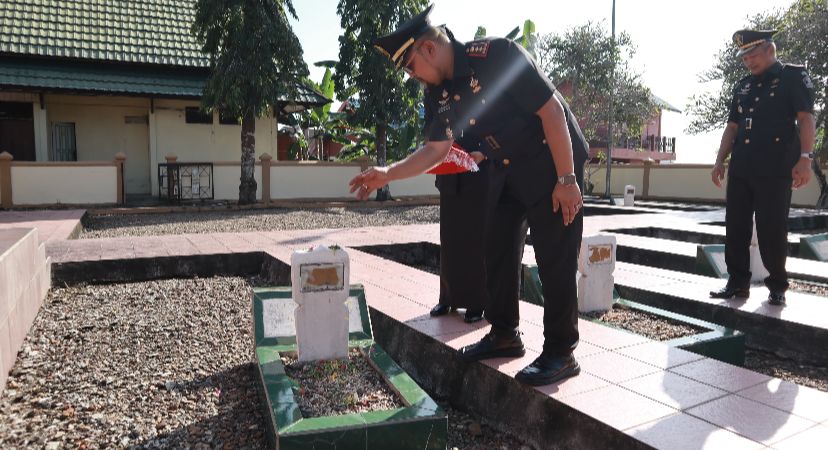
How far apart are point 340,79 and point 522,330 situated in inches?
617

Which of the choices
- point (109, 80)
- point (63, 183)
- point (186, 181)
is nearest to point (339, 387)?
point (63, 183)

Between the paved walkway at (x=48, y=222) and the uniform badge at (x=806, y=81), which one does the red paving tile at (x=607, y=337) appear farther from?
the paved walkway at (x=48, y=222)

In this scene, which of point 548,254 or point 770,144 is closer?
point 548,254

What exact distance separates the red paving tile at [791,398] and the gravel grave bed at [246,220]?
8.87 meters

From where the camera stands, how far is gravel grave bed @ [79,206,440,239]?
10.7m

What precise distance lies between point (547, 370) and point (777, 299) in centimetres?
243

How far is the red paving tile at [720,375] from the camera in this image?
2.71 m

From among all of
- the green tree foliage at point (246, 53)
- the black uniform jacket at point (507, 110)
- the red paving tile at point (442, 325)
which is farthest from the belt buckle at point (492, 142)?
the green tree foliage at point (246, 53)

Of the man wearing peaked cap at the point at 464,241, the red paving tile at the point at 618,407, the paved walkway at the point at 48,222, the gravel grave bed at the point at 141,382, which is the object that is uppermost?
the man wearing peaked cap at the point at 464,241

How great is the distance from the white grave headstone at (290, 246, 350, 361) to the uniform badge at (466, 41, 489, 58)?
1.09m

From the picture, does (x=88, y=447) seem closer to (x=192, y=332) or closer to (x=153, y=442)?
(x=153, y=442)

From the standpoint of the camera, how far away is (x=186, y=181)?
52.2 feet

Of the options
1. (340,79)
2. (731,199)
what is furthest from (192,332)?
(340,79)

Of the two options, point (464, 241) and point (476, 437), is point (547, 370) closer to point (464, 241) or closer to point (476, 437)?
point (476, 437)
